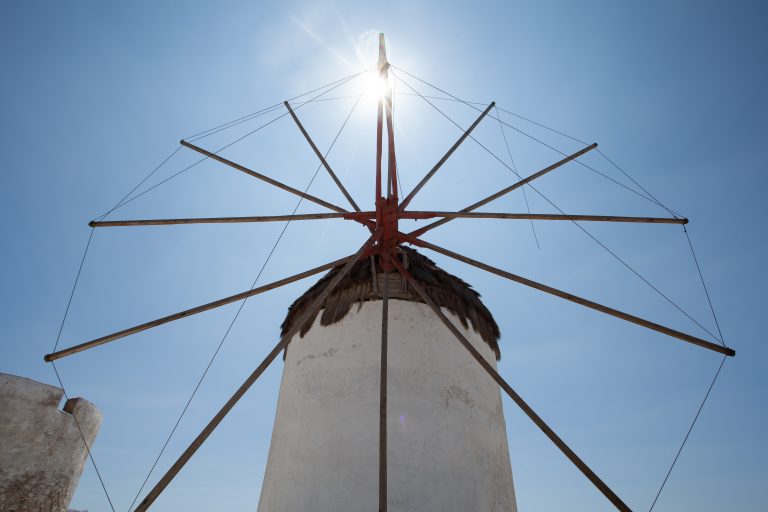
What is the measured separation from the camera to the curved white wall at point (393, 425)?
6191 millimetres

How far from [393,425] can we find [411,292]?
2156 mm

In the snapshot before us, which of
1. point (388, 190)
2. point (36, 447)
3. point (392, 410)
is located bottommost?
Answer: point (36, 447)

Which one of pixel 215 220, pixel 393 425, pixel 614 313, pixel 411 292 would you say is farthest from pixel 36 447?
pixel 614 313

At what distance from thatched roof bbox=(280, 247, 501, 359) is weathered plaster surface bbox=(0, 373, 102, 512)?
3.67 meters

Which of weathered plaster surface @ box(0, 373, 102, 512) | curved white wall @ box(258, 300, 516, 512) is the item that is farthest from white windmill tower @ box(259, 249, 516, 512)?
weathered plaster surface @ box(0, 373, 102, 512)

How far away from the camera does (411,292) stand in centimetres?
763

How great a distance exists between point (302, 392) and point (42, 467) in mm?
3395

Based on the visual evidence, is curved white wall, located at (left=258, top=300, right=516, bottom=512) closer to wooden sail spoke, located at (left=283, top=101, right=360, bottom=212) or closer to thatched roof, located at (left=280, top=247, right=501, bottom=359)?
thatched roof, located at (left=280, top=247, right=501, bottom=359)

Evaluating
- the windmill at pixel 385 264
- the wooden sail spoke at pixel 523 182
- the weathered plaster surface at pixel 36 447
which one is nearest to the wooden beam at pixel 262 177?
the windmill at pixel 385 264

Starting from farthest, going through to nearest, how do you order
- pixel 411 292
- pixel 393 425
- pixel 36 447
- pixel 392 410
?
pixel 411 292 → pixel 392 410 → pixel 393 425 → pixel 36 447

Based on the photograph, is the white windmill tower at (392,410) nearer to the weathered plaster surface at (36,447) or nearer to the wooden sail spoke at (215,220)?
the wooden sail spoke at (215,220)

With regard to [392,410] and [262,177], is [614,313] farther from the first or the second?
[262,177]

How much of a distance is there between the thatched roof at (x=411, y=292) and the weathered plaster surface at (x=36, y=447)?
3.67 metres

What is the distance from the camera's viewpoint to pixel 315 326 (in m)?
7.99
